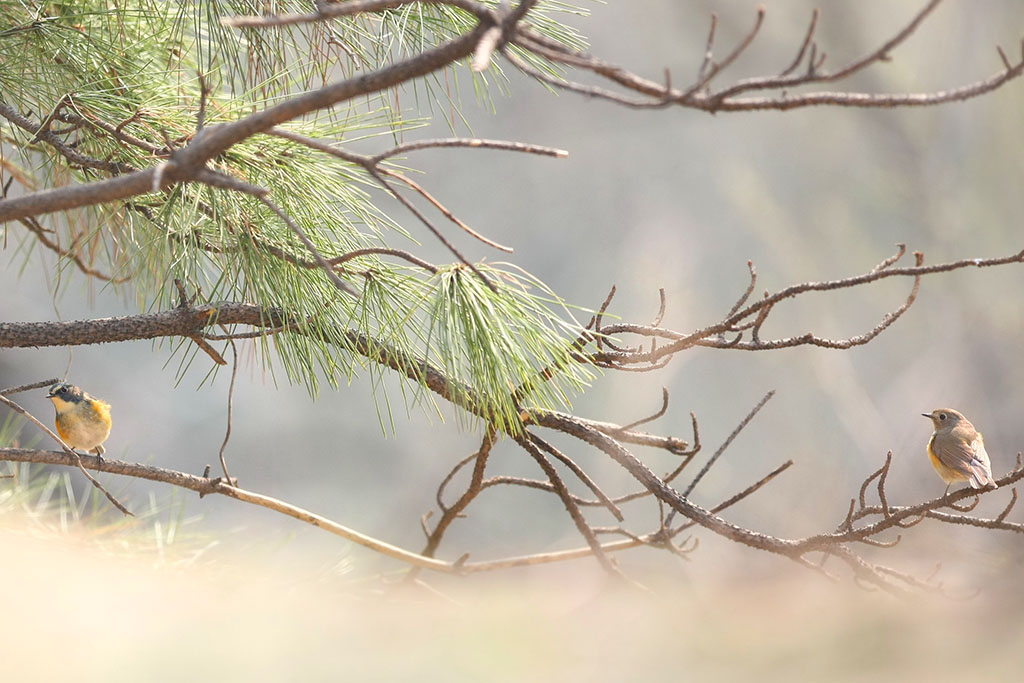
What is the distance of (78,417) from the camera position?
0.81 m

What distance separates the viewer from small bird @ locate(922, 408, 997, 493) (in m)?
0.53

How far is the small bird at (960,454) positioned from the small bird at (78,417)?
75cm

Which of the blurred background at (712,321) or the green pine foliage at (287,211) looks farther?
the blurred background at (712,321)

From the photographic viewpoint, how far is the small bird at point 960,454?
533 mm

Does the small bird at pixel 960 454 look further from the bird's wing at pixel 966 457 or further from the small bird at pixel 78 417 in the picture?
the small bird at pixel 78 417

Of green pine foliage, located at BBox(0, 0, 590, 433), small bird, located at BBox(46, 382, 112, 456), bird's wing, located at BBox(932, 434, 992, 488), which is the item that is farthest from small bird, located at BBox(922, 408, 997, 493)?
small bird, located at BBox(46, 382, 112, 456)

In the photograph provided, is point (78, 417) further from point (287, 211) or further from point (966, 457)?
point (966, 457)

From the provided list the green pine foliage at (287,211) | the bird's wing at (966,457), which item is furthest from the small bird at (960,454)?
the green pine foliage at (287,211)

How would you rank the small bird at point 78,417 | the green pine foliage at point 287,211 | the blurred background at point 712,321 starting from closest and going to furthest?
the green pine foliage at point 287,211 → the small bird at point 78,417 → the blurred background at point 712,321

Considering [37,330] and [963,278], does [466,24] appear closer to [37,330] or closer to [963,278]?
[37,330]

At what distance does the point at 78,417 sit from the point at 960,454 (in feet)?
2.55

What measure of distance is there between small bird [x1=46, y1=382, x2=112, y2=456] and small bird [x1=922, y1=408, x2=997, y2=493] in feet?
2.46

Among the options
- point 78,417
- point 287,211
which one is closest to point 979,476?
point 287,211

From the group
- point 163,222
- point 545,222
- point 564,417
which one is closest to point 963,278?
point 545,222
